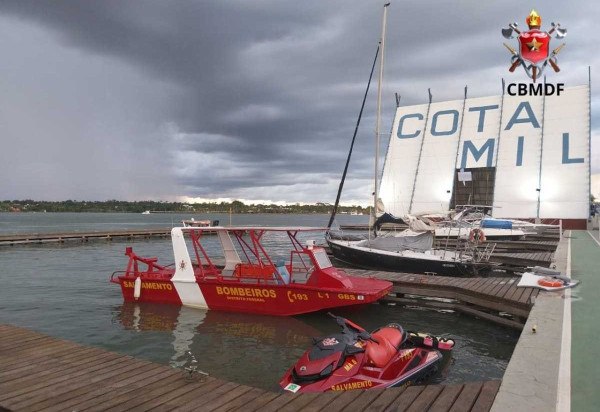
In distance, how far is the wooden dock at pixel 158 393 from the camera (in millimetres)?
5465

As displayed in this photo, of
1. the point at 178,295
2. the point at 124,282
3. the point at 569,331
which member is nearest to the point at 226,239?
the point at 178,295

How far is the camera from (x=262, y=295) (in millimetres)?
13602

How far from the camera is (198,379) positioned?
6.51 meters

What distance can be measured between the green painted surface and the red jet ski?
232 centimetres

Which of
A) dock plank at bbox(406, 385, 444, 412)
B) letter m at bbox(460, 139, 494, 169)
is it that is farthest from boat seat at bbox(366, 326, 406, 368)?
letter m at bbox(460, 139, 494, 169)

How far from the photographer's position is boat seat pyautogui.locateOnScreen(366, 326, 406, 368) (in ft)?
22.7

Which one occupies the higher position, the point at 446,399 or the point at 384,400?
the point at 446,399

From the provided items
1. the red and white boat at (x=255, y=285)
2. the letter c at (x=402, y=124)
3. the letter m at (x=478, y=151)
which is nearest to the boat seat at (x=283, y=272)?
the red and white boat at (x=255, y=285)

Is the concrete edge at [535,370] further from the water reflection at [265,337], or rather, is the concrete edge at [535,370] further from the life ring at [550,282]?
the life ring at [550,282]

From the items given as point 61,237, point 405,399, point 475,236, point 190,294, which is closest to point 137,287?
point 190,294

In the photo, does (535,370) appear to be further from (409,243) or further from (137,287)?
(409,243)

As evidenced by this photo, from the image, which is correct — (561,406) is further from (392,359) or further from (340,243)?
(340,243)

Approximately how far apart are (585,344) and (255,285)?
8.92 meters

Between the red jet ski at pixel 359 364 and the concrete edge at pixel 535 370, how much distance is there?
1.58 metres
